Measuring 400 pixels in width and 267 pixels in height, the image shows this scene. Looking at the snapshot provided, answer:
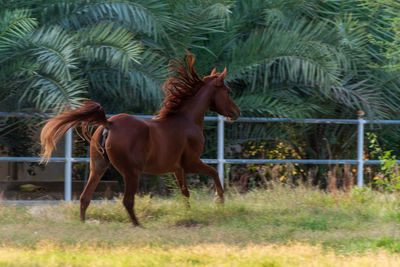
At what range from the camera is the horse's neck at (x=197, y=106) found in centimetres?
758

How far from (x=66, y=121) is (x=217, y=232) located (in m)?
1.97

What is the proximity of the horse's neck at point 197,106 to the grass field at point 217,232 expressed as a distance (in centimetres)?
103

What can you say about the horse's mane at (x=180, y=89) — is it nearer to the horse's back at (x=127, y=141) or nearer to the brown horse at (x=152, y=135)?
the brown horse at (x=152, y=135)

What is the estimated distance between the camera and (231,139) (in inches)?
415

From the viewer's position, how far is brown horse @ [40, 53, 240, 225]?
6809 mm

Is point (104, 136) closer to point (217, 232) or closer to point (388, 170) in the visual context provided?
point (217, 232)

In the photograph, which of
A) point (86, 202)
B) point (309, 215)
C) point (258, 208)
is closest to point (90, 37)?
point (86, 202)

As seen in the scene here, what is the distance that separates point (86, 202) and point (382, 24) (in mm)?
7055

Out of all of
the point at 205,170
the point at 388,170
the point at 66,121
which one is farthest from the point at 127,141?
the point at 388,170

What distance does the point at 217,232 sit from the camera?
6617 mm

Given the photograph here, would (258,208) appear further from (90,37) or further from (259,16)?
(259,16)

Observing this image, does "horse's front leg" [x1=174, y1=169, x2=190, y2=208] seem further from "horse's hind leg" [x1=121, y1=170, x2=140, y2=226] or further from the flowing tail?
the flowing tail

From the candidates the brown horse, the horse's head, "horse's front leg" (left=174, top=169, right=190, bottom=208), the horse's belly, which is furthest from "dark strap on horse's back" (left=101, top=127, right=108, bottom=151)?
the horse's head

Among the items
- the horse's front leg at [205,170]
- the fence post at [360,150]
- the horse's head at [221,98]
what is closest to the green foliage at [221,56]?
the fence post at [360,150]
